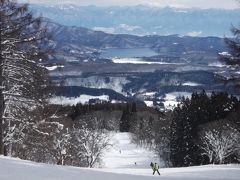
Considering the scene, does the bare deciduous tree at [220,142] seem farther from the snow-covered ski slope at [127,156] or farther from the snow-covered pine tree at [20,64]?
the snow-covered pine tree at [20,64]

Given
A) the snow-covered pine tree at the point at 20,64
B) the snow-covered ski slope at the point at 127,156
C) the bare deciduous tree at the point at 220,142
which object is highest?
the snow-covered pine tree at the point at 20,64

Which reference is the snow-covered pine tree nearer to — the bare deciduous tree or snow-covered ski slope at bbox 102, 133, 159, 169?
the bare deciduous tree

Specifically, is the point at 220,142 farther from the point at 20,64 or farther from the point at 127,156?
the point at 20,64

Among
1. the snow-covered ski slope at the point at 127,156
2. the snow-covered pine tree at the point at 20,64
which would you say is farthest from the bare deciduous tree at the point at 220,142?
the snow-covered pine tree at the point at 20,64

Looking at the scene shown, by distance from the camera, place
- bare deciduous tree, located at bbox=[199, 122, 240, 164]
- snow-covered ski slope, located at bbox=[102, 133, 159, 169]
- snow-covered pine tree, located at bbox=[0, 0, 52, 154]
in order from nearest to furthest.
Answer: snow-covered pine tree, located at bbox=[0, 0, 52, 154], bare deciduous tree, located at bbox=[199, 122, 240, 164], snow-covered ski slope, located at bbox=[102, 133, 159, 169]

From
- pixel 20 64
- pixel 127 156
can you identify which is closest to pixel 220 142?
pixel 127 156

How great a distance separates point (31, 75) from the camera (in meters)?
19.3

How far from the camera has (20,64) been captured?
757 inches

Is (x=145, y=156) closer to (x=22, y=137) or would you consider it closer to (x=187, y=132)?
(x=187, y=132)

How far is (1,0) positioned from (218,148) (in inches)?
1673

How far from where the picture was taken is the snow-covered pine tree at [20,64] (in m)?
18.7

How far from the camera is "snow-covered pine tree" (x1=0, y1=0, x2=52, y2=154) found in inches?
735

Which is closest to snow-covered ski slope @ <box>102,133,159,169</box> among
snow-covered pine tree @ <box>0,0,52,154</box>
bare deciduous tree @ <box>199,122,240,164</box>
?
bare deciduous tree @ <box>199,122,240,164</box>

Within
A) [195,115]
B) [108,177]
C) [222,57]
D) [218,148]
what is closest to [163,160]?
[195,115]
